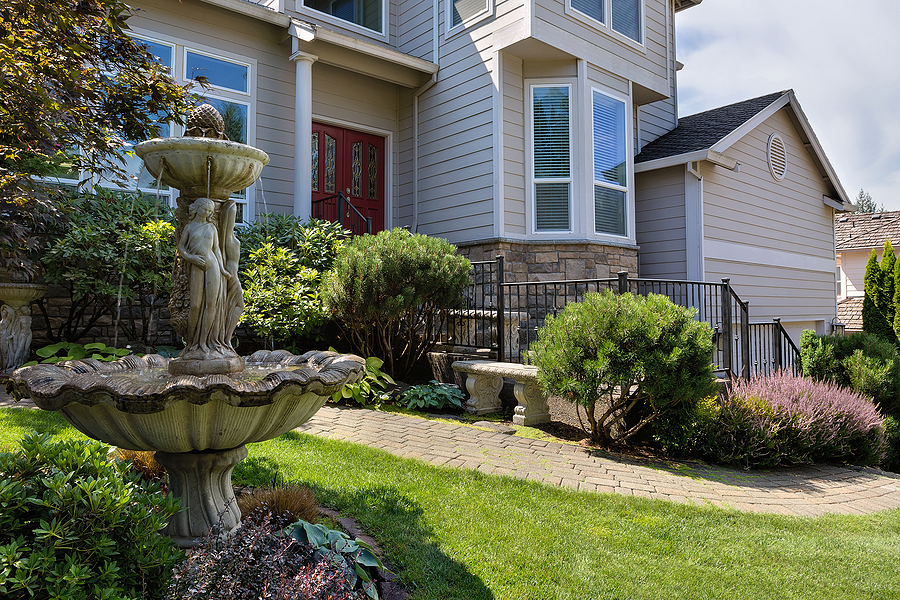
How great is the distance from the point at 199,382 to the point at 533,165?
7.91 metres

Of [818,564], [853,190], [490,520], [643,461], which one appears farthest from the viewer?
[853,190]

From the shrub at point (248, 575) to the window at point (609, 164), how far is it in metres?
8.27

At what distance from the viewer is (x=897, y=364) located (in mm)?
8695

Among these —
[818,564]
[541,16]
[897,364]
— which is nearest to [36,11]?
[818,564]

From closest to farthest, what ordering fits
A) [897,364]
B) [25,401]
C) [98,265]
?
[25,401] → [98,265] → [897,364]

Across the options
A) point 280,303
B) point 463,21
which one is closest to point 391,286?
point 280,303

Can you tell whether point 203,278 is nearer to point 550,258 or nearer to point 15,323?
point 15,323

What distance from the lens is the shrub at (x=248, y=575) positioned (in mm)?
2020

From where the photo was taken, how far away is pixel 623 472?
15.5ft

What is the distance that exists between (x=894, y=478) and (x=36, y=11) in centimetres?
805

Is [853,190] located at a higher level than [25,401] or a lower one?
higher

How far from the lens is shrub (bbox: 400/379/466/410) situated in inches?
272

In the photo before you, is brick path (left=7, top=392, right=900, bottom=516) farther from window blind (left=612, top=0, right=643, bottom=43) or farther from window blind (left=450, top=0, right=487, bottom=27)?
window blind (left=612, top=0, right=643, bottom=43)

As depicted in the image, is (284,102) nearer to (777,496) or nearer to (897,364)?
(777,496)
